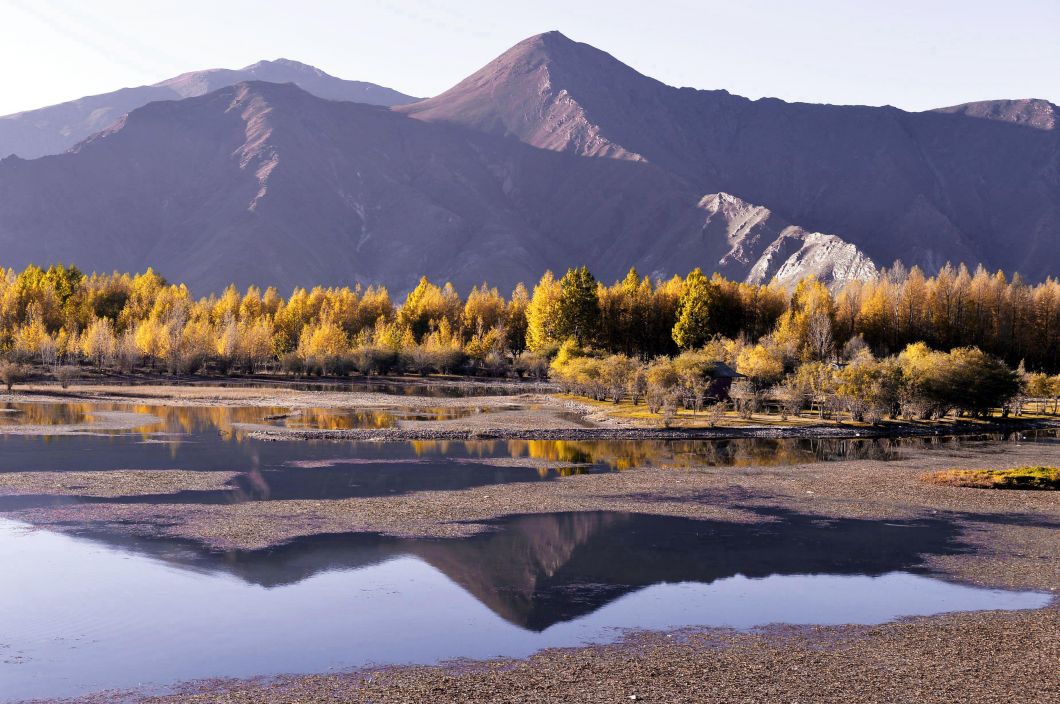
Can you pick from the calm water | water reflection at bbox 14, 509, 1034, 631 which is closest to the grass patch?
the calm water

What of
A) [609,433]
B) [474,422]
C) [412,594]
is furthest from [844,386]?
[412,594]


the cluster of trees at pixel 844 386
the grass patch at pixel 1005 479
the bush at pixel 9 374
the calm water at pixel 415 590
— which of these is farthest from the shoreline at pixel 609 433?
the bush at pixel 9 374

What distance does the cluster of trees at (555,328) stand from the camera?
120000mm

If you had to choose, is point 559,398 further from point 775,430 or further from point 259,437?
point 259,437

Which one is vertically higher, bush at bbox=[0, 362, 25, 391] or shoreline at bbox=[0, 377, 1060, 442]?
bush at bbox=[0, 362, 25, 391]

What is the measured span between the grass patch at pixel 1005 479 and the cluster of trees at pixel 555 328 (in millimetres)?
49599

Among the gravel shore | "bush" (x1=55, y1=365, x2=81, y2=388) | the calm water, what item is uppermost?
"bush" (x1=55, y1=365, x2=81, y2=388)

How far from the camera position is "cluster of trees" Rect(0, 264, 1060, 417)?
120000mm

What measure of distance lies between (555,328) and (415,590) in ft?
332

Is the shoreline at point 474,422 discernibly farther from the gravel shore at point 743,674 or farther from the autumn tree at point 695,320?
the gravel shore at point 743,674

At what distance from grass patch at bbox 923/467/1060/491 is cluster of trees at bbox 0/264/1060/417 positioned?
4960cm

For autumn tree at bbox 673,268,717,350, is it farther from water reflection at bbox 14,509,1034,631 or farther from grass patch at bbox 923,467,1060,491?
water reflection at bbox 14,509,1034,631

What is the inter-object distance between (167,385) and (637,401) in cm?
5660

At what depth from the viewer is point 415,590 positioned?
2638 centimetres
